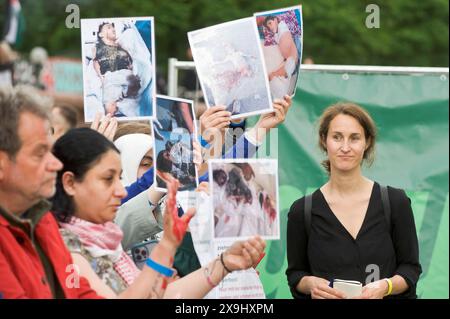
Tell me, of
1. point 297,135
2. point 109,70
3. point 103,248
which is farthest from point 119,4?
point 103,248

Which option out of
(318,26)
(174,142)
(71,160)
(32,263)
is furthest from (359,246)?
(318,26)

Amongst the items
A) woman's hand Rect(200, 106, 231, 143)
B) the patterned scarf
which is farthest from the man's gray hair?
woman's hand Rect(200, 106, 231, 143)

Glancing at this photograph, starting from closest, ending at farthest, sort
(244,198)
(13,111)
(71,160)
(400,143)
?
1. (13,111)
2. (71,160)
3. (244,198)
4. (400,143)

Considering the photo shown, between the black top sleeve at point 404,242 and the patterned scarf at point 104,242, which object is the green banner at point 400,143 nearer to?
the black top sleeve at point 404,242

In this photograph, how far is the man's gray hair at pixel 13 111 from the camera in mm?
3184

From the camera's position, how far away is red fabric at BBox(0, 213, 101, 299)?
10.4 ft

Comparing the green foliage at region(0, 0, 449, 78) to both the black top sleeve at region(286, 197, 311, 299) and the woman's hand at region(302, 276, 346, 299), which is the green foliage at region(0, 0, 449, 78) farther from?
the woman's hand at region(302, 276, 346, 299)

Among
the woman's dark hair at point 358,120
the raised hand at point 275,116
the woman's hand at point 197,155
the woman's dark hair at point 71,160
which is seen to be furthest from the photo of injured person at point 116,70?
the woman's dark hair at point 358,120

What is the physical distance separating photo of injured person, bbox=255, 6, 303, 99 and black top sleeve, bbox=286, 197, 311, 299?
0.53 m

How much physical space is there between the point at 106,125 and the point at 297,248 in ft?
3.12

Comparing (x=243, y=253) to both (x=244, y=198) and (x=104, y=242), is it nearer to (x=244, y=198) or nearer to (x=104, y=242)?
(x=244, y=198)

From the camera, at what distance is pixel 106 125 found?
4098 millimetres

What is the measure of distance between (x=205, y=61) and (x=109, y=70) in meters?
0.40

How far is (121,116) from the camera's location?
4141 millimetres
